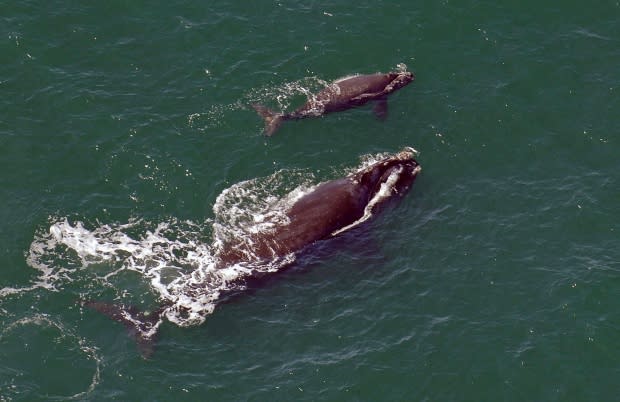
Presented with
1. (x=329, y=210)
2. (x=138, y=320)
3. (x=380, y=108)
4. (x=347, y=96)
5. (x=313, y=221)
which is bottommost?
(x=138, y=320)

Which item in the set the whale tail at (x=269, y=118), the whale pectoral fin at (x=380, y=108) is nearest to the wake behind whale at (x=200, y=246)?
the whale tail at (x=269, y=118)

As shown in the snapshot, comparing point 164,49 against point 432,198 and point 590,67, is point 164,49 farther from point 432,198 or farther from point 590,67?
point 590,67

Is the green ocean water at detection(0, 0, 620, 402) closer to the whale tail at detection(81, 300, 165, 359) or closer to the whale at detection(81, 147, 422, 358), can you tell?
the whale tail at detection(81, 300, 165, 359)

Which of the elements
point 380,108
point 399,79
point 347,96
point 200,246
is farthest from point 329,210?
point 399,79

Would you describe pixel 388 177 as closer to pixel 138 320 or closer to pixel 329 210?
pixel 329 210

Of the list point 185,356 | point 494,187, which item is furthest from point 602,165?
point 185,356

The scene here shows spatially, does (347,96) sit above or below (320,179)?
above

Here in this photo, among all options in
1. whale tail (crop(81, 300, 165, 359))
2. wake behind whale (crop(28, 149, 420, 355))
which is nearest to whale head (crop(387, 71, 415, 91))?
wake behind whale (crop(28, 149, 420, 355))
